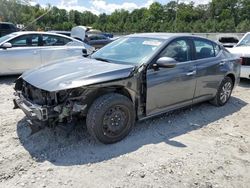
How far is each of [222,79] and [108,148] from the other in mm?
3031

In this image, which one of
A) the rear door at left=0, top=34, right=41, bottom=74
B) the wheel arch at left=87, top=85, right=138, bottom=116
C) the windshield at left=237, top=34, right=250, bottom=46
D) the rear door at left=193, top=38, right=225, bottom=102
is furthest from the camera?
the windshield at left=237, top=34, right=250, bottom=46

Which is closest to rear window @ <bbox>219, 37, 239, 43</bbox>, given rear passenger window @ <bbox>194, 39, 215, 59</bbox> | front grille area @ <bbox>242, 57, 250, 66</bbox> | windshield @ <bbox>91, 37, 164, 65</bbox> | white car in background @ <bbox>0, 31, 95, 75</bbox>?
front grille area @ <bbox>242, 57, 250, 66</bbox>

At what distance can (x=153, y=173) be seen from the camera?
3545 mm

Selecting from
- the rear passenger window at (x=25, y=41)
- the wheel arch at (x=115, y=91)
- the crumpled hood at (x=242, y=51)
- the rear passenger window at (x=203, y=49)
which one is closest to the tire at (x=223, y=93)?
the rear passenger window at (x=203, y=49)

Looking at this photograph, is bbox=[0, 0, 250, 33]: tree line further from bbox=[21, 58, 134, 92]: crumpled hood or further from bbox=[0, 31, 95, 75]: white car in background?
bbox=[21, 58, 134, 92]: crumpled hood

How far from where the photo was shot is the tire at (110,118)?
3941 mm

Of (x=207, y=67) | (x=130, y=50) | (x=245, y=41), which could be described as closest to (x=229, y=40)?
(x=245, y=41)

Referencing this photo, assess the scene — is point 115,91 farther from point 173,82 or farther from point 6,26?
point 6,26

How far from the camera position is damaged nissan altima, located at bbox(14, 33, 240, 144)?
3853 millimetres

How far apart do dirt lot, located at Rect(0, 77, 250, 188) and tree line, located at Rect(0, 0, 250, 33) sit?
168 ft

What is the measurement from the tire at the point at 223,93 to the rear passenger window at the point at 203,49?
693 millimetres

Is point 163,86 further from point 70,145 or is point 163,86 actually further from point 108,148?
point 70,145

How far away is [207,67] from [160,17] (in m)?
80.1

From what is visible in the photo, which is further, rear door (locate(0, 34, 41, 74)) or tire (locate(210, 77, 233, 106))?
rear door (locate(0, 34, 41, 74))
